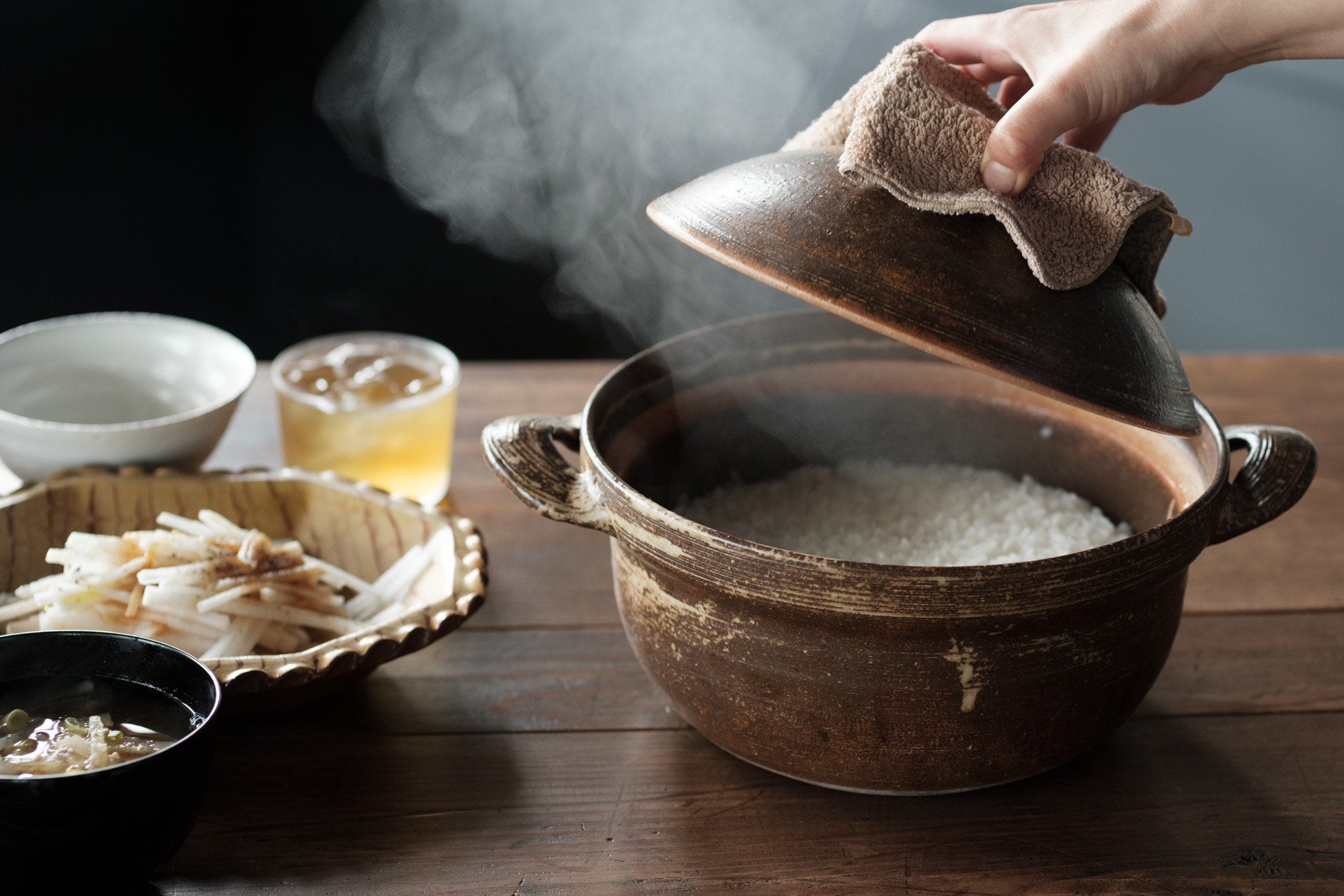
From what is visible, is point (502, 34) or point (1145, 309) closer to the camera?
point (1145, 309)

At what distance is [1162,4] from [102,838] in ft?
3.18

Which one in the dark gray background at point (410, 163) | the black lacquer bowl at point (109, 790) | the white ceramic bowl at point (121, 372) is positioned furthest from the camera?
the dark gray background at point (410, 163)

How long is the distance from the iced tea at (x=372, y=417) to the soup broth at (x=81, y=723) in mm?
529

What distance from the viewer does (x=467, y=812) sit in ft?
2.84

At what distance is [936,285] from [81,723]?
648 mm

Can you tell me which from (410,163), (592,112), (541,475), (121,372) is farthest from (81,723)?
(410,163)

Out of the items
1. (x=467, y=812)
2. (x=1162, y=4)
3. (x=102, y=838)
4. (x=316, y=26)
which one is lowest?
(x=467, y=812)

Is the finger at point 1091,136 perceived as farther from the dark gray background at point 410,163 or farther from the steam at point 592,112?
the dark gray background at point 410,163

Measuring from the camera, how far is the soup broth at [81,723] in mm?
735

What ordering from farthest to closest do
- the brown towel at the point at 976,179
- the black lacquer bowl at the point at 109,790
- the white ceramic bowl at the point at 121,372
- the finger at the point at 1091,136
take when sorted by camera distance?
the white ceramic bowl at the point at 121,372
the finger at the point at 1091,136
the brown towel at the point at 976,179
the black lacquer bowl at the point at 109,790

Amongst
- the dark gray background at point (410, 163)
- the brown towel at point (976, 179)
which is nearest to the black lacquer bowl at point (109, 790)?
the brown towel at point (976, 179)

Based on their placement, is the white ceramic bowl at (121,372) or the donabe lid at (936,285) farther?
the white ceramic bowl at (121,372)

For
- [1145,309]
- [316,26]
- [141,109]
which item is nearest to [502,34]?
[316,26]

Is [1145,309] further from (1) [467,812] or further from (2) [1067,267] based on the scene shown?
(1) [467,812]
